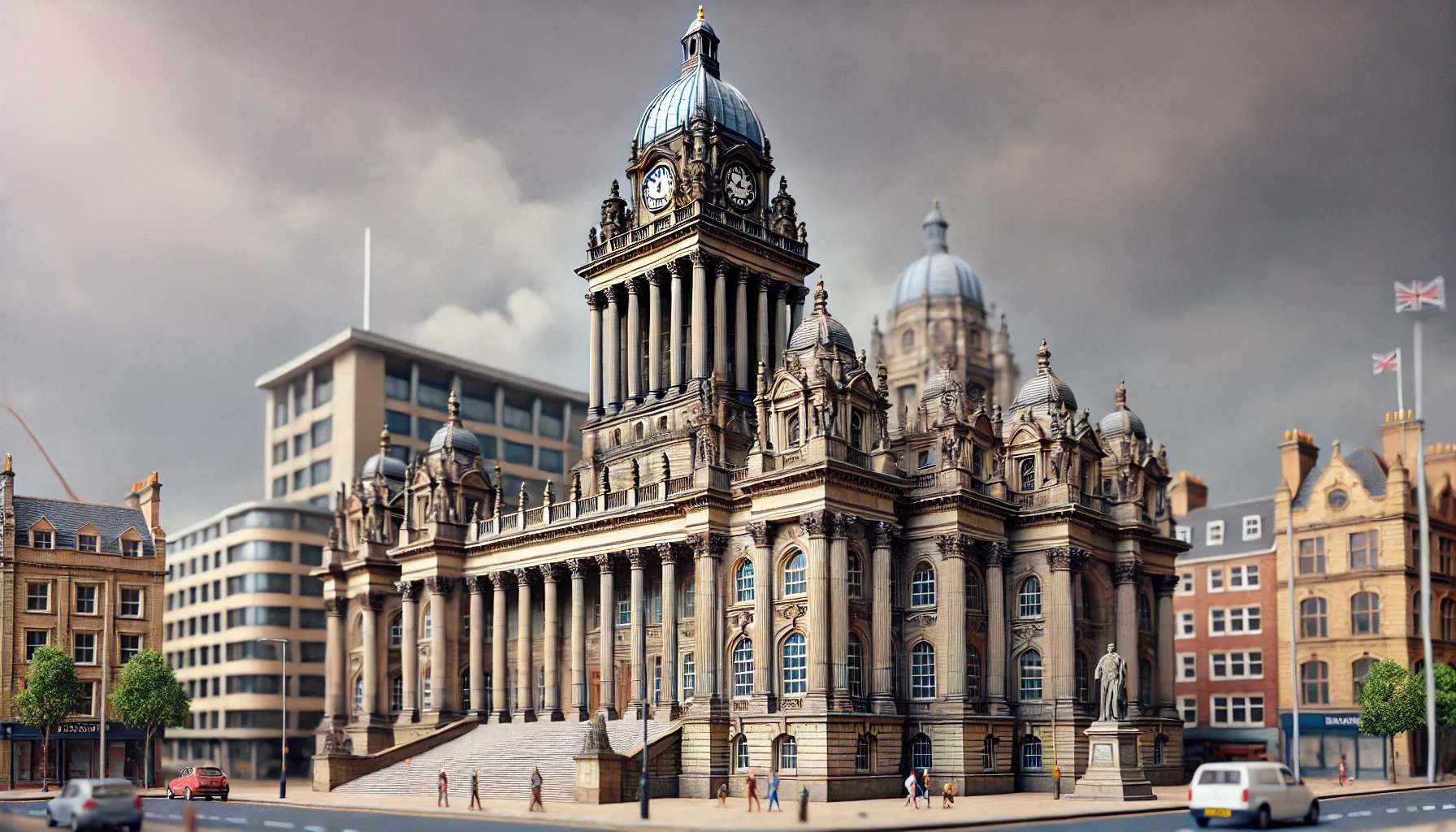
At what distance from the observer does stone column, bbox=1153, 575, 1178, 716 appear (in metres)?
84.9

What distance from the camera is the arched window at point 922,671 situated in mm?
73562

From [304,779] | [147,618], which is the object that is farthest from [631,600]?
[304,779]

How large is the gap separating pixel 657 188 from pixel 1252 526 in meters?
49.5

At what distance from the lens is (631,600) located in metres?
80.1

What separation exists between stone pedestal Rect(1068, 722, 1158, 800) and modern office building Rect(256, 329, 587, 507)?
6670 cm

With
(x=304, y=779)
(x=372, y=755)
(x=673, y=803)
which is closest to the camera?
(x=673, y=803)

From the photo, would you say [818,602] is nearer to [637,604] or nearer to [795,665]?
[795,665]

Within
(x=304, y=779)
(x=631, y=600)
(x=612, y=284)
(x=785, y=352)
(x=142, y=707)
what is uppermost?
(x=612, y=284)

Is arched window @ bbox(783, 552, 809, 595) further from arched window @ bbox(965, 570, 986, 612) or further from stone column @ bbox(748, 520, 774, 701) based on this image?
arched window @ bbox(965, 570, 986, 612)

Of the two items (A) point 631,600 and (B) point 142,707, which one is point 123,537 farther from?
(A) point 631,600

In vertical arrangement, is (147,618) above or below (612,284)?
below

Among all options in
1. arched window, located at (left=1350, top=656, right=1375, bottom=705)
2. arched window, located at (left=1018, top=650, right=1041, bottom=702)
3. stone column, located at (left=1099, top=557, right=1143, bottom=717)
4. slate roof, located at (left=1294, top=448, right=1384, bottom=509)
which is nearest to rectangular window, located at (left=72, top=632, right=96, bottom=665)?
arched window, located at (left=1018, top=650, right=1041, bottom=702)

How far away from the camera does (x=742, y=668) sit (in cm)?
7294

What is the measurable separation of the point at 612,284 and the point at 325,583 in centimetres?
3082
